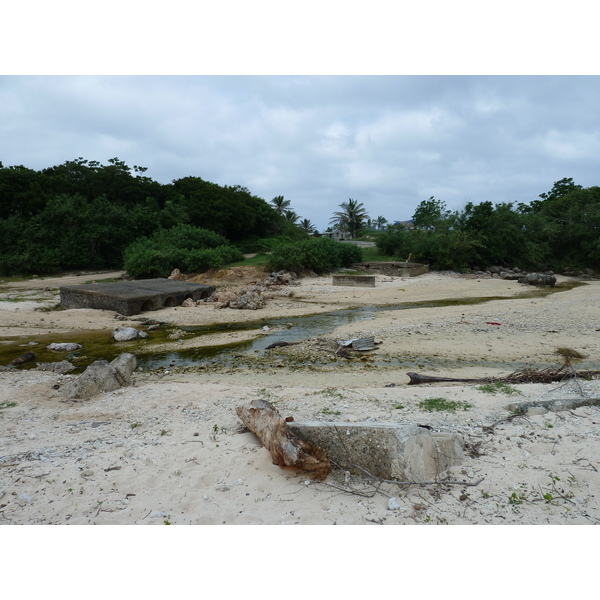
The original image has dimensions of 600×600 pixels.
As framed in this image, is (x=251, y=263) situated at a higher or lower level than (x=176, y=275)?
higher

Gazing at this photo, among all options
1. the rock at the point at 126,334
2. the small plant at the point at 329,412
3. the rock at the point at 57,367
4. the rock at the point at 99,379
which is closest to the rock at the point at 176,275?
the rock at the point at 126,334

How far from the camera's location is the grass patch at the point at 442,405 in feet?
17.4

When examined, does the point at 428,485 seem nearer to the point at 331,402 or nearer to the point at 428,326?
the point at 331,402

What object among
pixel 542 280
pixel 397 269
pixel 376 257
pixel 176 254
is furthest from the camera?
pixel 376 257

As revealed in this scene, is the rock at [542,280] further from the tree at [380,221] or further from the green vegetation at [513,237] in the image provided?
the tree at [380,221]

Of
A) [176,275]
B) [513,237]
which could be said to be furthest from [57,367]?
[513,237]

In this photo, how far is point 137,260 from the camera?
24.0m

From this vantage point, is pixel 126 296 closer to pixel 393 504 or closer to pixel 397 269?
pixel 393 504

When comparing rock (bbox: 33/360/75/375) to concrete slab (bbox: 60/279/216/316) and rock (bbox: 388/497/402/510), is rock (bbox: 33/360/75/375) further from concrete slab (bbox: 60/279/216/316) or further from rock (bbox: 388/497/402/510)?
rock (bbox: 388/497/402/510)

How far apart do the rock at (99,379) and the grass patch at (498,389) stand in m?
5.92

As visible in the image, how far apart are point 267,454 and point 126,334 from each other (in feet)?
29.4

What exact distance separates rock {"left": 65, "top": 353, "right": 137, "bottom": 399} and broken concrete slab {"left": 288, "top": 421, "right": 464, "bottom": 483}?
462cm

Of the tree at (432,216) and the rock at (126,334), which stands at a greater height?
the tree at (432,216)

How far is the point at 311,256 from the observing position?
2584 centimetres
